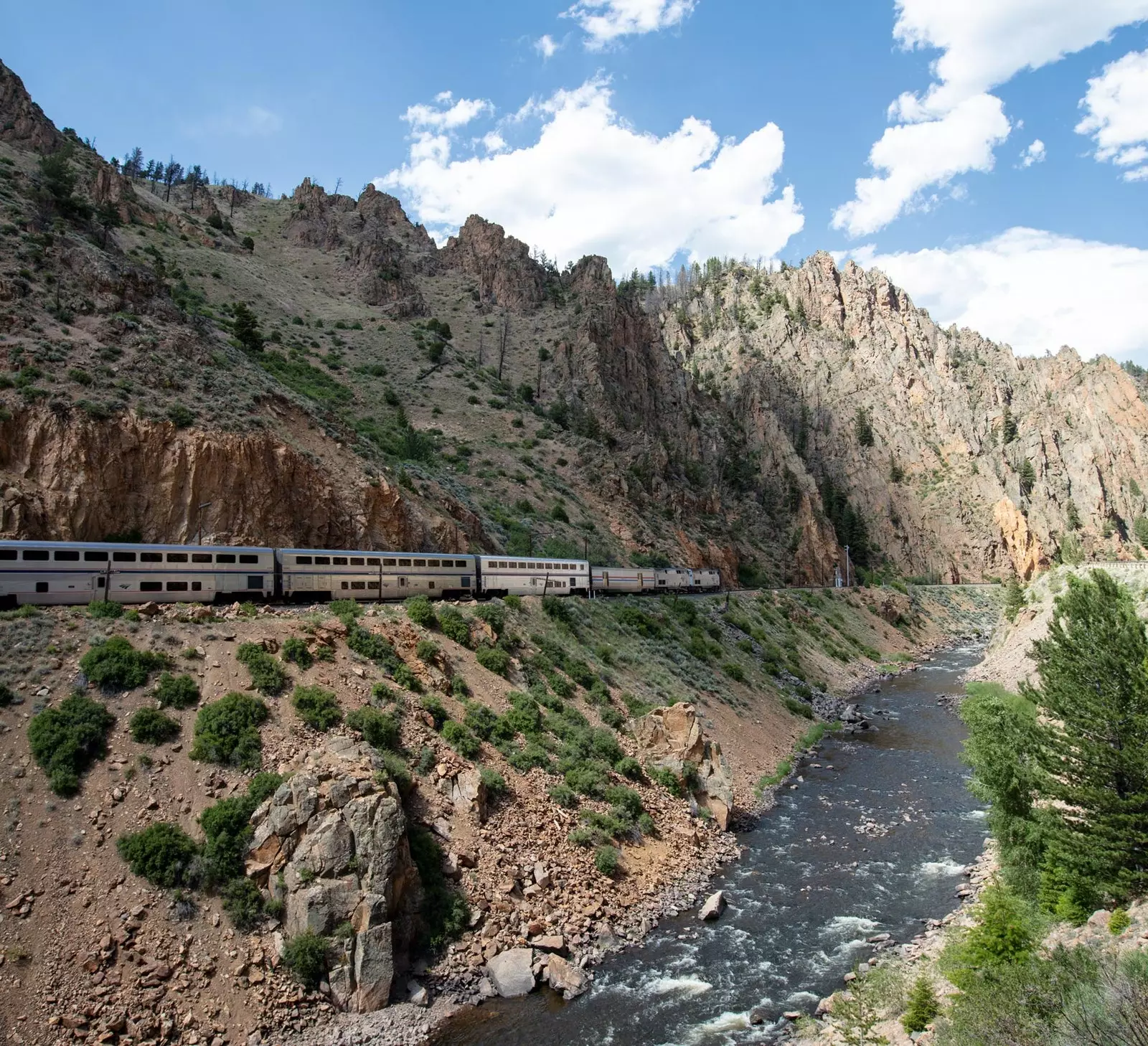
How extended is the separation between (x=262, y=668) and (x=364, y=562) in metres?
10.6

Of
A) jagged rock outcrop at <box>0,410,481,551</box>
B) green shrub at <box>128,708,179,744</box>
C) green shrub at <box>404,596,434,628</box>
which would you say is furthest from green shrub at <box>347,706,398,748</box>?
jagged rock outcrop at <box>0,410,481,551</box>

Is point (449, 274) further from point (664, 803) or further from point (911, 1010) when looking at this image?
point (911, 1010)

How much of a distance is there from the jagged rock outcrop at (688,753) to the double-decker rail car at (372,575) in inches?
463

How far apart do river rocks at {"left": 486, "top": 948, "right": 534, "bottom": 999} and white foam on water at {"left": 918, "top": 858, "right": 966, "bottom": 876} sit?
46.4ft

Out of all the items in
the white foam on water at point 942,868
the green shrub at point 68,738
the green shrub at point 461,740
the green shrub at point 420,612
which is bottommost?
the white foam on water at point 942,868

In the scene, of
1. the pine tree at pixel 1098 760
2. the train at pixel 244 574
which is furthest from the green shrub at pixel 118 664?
the pine tree at pixel 1098 760

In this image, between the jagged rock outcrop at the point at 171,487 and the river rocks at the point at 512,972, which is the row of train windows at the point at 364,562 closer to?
the jagged rock outcrop at the point at 171,487

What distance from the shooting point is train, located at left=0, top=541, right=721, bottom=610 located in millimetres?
24125

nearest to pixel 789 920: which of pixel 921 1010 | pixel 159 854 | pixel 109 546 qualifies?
pixel 921 1010

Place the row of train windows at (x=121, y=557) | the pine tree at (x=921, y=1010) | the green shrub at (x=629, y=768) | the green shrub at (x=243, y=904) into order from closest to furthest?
the pine tree at (x=921, y=1010)
the green shrub at (x=243, y=904)
the row of train windows at (x=121, y=557)
the green shrub at (x=629, y=768)

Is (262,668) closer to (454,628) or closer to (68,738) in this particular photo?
(68,738)

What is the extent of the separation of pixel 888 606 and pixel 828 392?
61591mm

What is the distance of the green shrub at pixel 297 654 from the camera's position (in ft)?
77.6

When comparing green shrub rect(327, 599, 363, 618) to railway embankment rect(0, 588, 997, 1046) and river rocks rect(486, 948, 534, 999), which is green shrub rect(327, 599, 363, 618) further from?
river rocks rect(486, 948, 534, 999)
